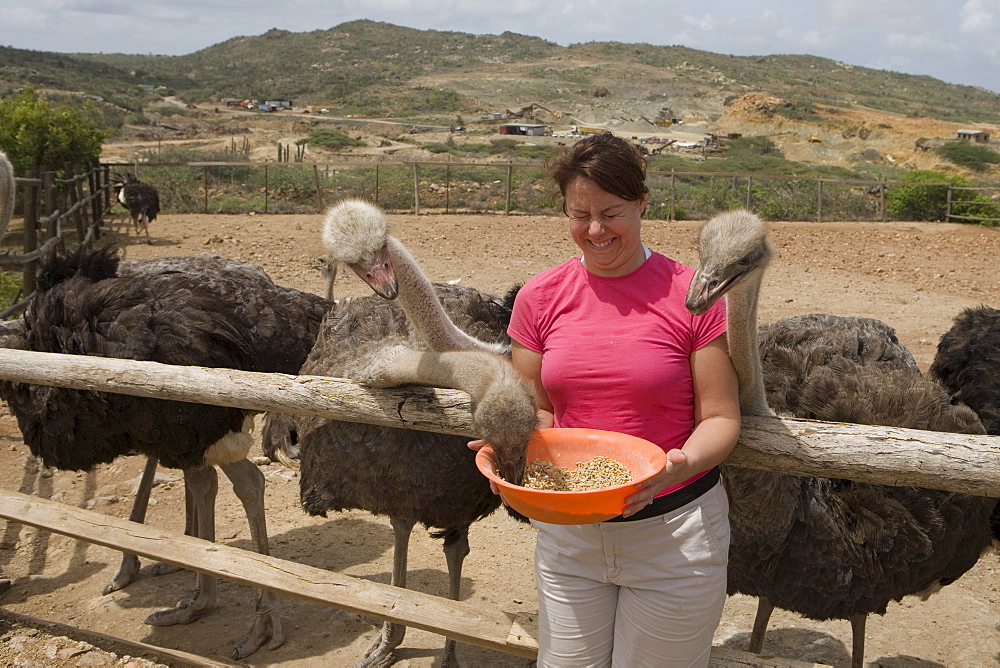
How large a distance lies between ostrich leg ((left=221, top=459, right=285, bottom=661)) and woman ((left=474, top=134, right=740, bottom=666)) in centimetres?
198

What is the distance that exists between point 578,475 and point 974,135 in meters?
48.9

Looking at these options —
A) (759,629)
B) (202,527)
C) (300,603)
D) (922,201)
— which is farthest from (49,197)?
(922,201)

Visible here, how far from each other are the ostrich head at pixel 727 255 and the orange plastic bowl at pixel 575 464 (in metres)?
0.35

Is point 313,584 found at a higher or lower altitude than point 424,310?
lower

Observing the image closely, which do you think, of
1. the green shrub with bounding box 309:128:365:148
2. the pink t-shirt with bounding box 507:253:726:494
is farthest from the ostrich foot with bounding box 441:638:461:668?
the green shrub with bounding box 309:128:365:148

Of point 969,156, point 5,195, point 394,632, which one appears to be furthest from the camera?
point 969,156

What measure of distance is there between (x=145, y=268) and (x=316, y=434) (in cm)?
156

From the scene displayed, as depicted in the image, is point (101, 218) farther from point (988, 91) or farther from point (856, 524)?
point (988, 91)

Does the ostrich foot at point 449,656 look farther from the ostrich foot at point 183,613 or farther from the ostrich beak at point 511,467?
the ostrich beak at point 511,467

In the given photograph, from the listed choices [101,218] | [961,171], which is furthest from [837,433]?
[961,171]

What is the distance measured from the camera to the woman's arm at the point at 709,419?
6.33 ft

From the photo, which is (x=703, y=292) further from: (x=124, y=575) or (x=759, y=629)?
(x=124, y=575)

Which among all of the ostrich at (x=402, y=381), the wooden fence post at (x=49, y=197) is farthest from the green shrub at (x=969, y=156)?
the ostrich at (x=402, y=381)

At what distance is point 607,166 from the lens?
2.07 metres
